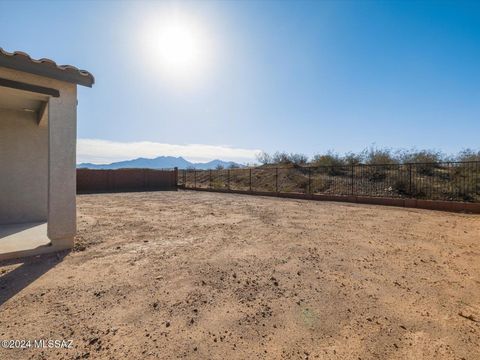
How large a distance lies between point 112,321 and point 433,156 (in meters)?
19.2

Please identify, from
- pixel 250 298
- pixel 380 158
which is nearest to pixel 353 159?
pixel 380 158

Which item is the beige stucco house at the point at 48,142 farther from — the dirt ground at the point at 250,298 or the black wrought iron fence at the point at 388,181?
the black wrought iron fence at the point at 388,181

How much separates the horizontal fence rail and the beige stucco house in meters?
14.4

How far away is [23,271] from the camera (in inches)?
141

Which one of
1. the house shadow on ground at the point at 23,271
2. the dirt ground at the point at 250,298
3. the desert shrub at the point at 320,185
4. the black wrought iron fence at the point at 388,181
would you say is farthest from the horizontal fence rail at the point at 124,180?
the house shadow on ground at the point at 23,271

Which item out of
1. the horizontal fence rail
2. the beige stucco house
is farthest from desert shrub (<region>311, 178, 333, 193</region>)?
the beige stucco house

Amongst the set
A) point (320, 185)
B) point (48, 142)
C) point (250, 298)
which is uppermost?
point (48, 142)

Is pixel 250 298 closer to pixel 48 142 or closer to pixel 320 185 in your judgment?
pixel 48 142

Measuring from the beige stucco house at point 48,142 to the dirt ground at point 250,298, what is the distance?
0.52m

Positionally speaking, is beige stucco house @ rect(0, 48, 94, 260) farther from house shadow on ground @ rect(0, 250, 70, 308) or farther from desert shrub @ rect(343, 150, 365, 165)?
desert shrub @ rect(343, 150, 365, 165)

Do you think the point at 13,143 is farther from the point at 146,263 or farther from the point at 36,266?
the point at 146,263

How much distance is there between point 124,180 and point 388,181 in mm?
19410

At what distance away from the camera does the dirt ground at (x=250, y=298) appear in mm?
2135

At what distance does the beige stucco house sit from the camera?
399 cm
